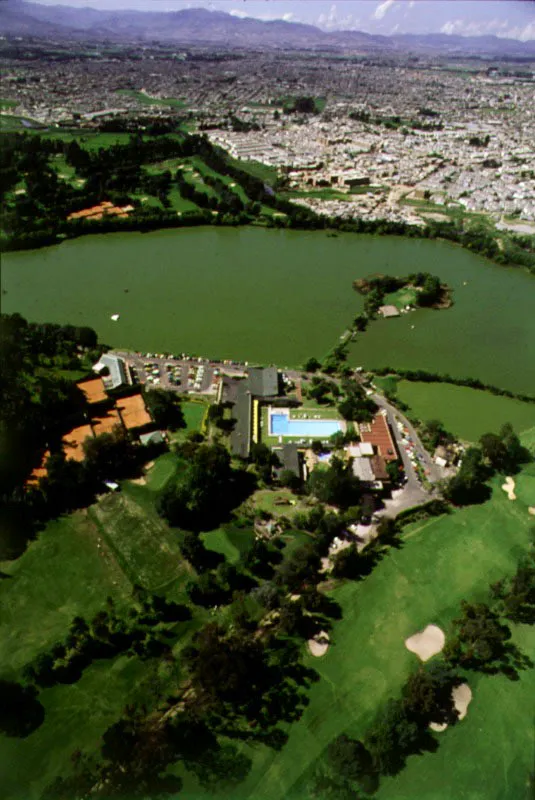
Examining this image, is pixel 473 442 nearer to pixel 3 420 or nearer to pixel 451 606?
pixel 451 606

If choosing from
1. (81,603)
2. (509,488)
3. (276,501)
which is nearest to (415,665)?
(276,501)

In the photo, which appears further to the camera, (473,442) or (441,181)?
(441,181)

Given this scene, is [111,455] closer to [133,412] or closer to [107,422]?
[107,422]

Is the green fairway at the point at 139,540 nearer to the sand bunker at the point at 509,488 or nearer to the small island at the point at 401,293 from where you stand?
the sand bunker at the point at 509,488

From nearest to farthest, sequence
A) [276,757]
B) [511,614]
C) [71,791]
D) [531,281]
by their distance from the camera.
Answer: [71,791] < [276,757] < [511,614] < [531,281]

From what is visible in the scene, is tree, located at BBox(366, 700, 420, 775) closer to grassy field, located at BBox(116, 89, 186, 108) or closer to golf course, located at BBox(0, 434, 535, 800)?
golf course, located at BBox(0, 434, 535, 800)

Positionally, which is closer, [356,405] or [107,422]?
[107,422]

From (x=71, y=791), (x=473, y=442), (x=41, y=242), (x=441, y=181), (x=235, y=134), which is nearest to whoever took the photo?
(x=71, y=791)

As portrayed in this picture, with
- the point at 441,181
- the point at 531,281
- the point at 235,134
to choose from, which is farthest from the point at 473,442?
the point at 235,134
